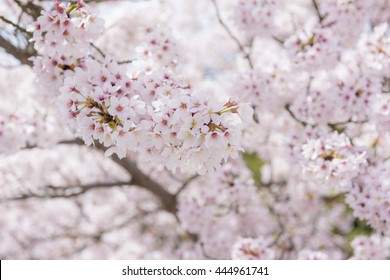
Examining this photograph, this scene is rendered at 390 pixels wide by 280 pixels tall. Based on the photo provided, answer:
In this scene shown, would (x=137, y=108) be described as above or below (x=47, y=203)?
below

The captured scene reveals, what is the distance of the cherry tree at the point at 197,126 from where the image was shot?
2.59 m

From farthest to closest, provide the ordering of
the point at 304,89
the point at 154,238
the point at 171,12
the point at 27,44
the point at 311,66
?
the point at 154,238 < the point at 171,12 < the point at 304,89 < the point at 311,66 < the point at 27,44

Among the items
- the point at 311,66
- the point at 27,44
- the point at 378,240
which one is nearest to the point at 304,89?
the point at 311,66

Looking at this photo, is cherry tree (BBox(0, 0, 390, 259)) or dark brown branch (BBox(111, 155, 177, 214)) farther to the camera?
dark brown branch (BBox(111, 155, 177, 214))

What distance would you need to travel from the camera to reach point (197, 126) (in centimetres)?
237

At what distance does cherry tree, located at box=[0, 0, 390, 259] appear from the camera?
8.50 feet

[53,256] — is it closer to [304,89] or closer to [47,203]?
[47,203]

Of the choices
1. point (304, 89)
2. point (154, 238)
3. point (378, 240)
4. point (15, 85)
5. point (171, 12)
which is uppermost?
point (171, 12)

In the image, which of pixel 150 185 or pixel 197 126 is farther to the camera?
pixel 150 185

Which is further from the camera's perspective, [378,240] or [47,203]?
[47,203]

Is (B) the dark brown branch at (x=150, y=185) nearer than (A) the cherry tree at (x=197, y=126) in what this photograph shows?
No

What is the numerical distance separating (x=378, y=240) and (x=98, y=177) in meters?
5.41

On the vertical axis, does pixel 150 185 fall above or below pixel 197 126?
above

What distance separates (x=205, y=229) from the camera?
589 centimetres
